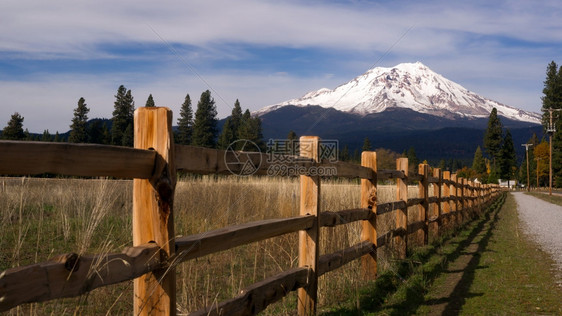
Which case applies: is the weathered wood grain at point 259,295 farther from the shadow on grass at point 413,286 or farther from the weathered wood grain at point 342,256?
the shadow on grass at point 413,286

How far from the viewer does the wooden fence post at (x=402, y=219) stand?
7020 millimetres

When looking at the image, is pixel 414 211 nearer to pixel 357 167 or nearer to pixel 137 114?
pixel 357 167

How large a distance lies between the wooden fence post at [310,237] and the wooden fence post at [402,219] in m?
3.01

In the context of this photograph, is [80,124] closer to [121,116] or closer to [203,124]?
[121,116]

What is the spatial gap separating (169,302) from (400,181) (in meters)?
5.68

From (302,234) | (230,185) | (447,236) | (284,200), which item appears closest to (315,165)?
(302,234)

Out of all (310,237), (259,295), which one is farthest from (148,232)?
(310,237)

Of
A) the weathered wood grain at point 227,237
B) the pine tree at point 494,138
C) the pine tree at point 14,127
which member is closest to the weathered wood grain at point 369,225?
the weathered wood grain at point 227,237

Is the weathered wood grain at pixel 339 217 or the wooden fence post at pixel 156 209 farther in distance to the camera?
the weathered wood grain at pixel 339 217

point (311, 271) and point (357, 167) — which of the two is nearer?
point (311, 271)

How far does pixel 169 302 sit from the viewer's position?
2.27 meters

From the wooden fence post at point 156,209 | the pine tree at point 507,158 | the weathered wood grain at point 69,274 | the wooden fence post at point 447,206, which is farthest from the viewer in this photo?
the pine tree at point 507,158

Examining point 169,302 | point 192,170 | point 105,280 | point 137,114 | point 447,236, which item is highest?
point 137,114

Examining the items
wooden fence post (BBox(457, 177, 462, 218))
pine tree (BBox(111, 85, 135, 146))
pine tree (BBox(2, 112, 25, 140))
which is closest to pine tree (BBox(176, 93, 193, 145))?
pine tree (BBox(111, 85, 135, 146))
